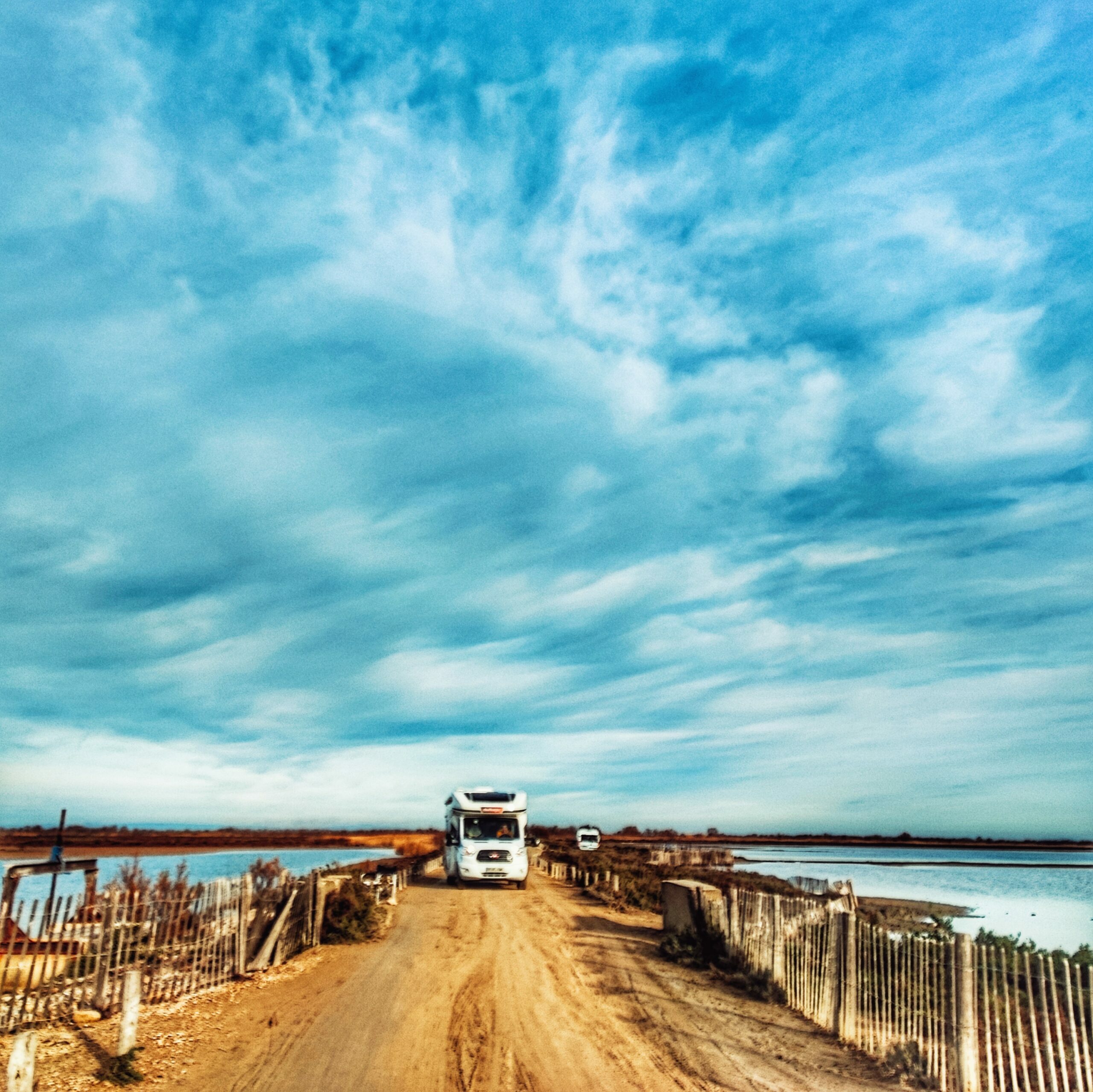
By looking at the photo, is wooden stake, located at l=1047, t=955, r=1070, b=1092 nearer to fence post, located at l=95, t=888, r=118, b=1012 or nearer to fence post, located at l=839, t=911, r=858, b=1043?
fence post, located at l=839, t=911, r=858, b=1043

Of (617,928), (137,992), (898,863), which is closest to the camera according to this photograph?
(137,992)

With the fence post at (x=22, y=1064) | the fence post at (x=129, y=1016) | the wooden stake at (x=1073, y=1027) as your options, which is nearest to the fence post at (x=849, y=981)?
the wooden stake at (x=1073, y=1027)

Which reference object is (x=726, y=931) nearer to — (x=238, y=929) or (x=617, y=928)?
(x=617, y=928)

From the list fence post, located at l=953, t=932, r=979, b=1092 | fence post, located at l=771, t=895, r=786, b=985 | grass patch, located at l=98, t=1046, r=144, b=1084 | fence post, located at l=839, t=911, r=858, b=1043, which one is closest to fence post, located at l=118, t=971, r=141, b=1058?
grass patch, located at l=98, t=1046, r=144, b=1084

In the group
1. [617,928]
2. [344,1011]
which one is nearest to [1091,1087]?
[344,1011]

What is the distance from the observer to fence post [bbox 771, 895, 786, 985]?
44.4 ft

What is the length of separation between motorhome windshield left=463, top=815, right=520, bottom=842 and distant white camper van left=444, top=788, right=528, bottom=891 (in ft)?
0.05

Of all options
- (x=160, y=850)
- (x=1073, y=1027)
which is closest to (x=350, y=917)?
(x=1073, y=1027)

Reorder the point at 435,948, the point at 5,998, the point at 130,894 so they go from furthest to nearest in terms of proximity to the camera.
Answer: the point at 435,948 → the point at 130,894 → the point at 5,998

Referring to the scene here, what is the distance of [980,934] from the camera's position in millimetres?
15359

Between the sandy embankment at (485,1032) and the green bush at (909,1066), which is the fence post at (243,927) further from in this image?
the green bush at (909,1066)

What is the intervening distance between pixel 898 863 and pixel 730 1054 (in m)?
111

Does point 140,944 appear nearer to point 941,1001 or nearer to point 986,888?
point 941,1001

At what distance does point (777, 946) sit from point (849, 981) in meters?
2.47
